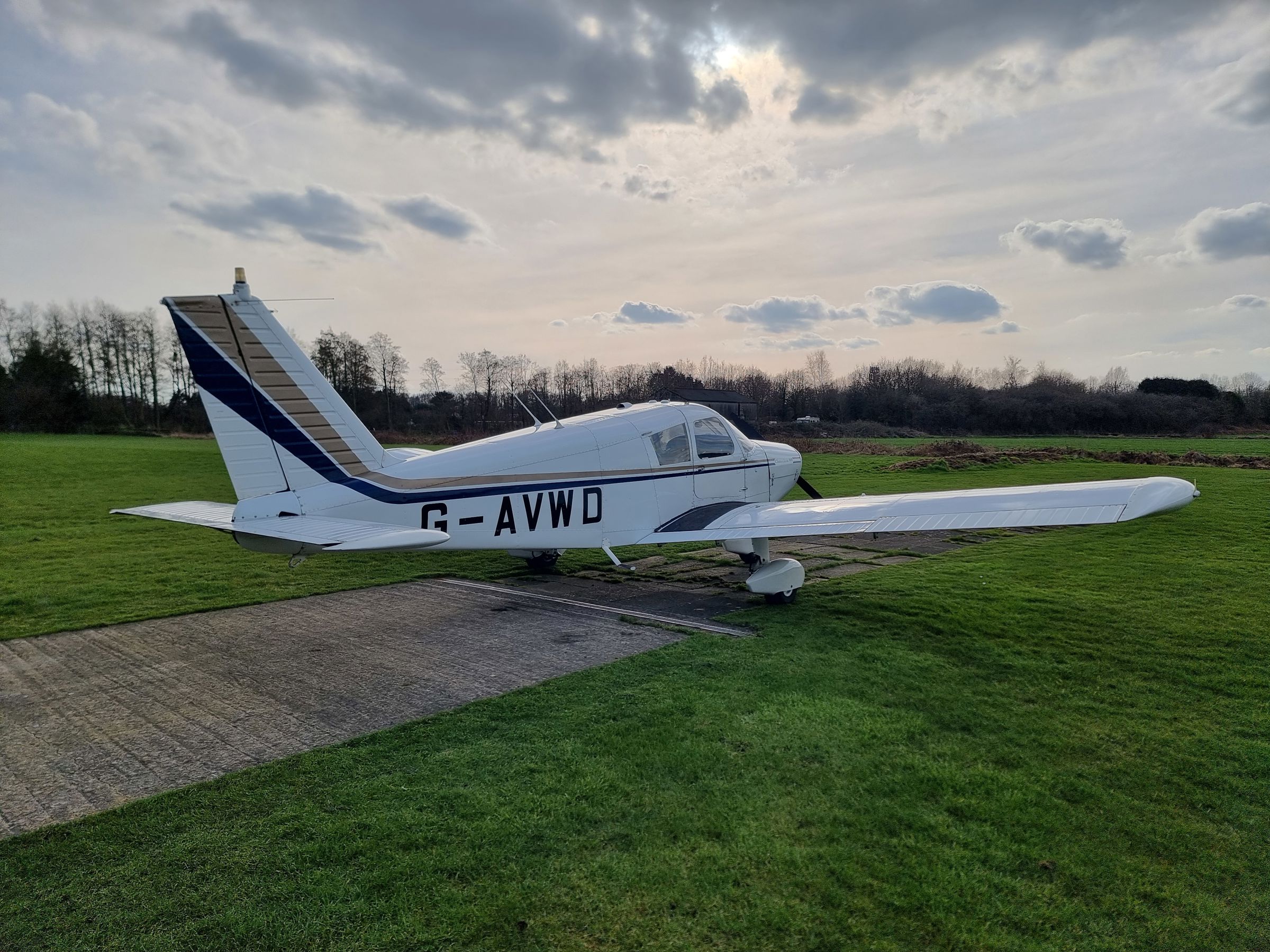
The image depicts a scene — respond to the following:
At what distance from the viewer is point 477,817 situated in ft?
12.0

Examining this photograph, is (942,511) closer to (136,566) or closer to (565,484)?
(565,484)

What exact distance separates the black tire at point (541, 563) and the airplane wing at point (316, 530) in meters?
4.00

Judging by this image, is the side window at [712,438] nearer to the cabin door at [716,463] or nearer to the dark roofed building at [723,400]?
the cabin door at [716,463]

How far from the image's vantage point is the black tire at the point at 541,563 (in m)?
10.5

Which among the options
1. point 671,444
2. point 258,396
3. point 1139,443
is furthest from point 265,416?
point 1139,443

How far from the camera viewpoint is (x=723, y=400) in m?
26.9

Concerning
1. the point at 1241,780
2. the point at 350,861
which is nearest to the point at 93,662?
the point at 350,861

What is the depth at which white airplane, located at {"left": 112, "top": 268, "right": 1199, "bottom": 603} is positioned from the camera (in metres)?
Result: 6.12

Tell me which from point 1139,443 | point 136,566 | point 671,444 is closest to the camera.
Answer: point 671,444

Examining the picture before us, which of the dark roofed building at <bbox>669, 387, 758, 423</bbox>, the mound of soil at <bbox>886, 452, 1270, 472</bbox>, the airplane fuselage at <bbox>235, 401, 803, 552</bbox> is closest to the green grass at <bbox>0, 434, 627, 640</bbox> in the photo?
the airplane fuselage at <bbox>235, 401, 803, 552</bbox>

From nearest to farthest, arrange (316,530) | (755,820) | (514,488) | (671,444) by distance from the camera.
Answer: (755,820), (316,530), (514,488), (671,444)

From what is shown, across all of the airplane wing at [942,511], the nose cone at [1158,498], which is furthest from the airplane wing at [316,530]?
the nose cone at [1158,498]

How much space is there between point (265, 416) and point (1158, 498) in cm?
824

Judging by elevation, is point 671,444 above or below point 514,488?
above
